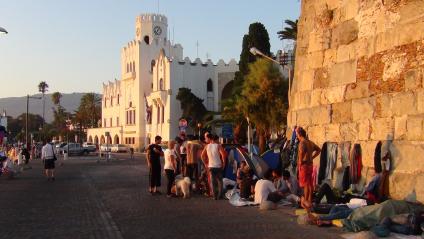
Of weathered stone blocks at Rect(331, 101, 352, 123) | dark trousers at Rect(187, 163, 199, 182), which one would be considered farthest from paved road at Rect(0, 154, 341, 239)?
weathered stone blocks at Rect(331, 101, 352, 123)

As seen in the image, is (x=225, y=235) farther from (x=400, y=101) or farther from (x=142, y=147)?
(x=142, y=147)

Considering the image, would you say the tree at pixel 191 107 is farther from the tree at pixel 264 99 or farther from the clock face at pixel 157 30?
the tree at pixel 264 99

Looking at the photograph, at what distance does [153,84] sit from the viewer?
8169 cm

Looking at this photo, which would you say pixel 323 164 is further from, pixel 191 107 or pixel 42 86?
pixel 42 86

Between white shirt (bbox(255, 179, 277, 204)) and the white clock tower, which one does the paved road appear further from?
the white clock tower

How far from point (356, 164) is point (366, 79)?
1977 mm

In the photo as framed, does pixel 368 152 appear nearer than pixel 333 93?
Yes

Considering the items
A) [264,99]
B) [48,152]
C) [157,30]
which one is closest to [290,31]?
[264,99]

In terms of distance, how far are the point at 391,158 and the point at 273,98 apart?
114 feet

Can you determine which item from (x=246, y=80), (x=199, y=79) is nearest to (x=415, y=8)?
(x=246, y=80)

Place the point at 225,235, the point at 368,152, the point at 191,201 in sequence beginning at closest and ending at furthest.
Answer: the point at 225,235
the point at 368,152
the point at 191,201

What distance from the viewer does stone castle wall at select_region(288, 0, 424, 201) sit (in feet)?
38.1

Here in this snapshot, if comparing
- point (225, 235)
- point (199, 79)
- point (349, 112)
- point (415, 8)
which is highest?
point (199, 79)

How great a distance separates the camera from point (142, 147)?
8388 centimetres
